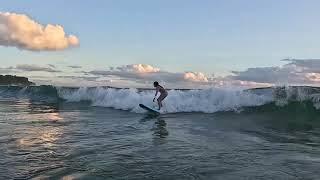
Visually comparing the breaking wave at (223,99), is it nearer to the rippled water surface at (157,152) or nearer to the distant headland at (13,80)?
the rippled water surface at (157,152)

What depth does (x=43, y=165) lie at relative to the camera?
31.3 feet

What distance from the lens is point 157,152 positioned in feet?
37.3

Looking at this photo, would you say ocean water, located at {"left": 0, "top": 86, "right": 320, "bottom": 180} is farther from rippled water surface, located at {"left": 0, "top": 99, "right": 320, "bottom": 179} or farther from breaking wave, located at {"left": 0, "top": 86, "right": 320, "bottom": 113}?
breaking wave, located at {"left": 0, "top": 86, "right": 320, "bottom": 113}

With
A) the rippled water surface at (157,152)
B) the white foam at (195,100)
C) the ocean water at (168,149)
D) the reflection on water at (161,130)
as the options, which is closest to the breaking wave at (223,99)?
the white foam at (195,100)

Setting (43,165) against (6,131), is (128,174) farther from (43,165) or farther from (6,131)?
(6,131)

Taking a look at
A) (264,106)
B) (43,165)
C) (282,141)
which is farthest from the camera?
(264,106)

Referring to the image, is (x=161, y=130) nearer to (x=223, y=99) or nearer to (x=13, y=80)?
(x=223, y=99)

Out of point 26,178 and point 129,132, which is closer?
point 26,178

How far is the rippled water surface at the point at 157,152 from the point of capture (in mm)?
9023

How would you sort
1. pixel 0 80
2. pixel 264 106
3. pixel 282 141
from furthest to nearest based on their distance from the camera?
1. pixel 0 80
2. pixel 264 106
3. pixel 282 141

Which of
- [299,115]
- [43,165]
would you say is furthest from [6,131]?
[299,115]

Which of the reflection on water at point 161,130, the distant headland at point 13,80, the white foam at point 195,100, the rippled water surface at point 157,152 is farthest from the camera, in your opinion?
the distant headland at point 13,80

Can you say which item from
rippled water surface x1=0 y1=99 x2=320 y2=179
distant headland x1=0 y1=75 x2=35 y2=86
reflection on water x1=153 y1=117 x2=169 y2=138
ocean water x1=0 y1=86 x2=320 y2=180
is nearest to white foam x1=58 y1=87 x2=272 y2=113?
ocean water x1=0 y1=86 x2=320 y2=180

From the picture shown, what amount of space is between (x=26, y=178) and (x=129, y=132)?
7.43 meters
